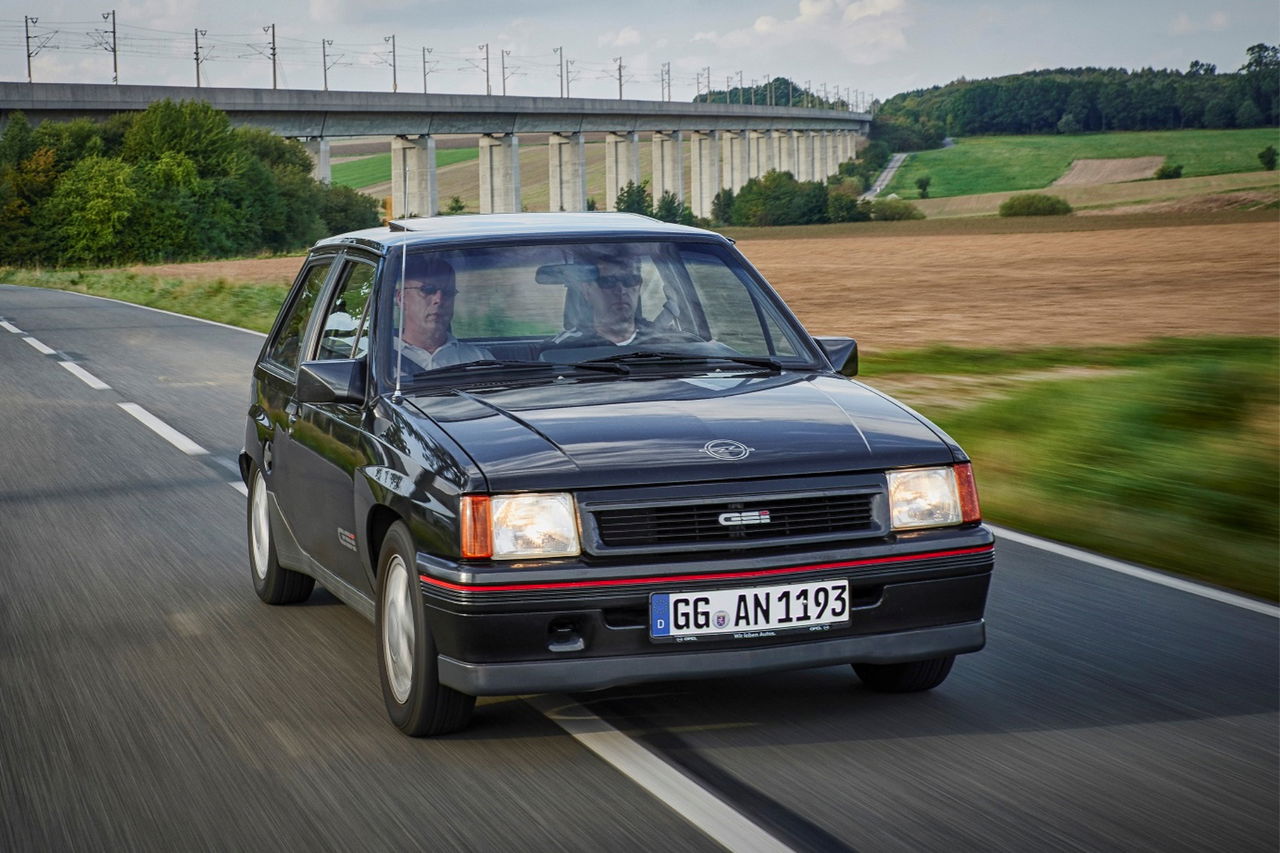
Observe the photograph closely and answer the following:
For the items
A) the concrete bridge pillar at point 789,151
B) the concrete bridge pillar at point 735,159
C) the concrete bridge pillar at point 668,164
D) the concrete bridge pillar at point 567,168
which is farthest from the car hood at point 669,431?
the concrete bridge pillar at point 789,151

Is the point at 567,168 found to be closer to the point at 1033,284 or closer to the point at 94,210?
the point at 94,210

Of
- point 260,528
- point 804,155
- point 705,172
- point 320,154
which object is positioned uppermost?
point 804,155

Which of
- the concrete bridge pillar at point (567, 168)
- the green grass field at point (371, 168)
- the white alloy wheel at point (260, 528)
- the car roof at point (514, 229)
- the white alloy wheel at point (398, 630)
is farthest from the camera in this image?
the green grass field at point (371, 168)

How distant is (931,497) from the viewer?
4941 millimetres

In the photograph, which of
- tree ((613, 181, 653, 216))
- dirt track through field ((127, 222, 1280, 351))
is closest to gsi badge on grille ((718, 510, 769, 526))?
dirt track through field ((127, 222, 1280, 351))

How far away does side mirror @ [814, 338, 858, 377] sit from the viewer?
239 inches

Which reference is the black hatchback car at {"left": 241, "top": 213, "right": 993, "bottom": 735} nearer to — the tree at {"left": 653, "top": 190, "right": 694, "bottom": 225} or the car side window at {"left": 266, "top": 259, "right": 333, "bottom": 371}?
the car side window at {"left": 266, "top": 259, "right": 333, "bottom": 371}

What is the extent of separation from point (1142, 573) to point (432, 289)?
3.65 meters

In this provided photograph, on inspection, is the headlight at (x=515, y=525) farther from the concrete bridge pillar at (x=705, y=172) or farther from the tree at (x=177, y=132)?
the concrete bridge pillar at (x=705, y=172)

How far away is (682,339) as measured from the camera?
601 cm

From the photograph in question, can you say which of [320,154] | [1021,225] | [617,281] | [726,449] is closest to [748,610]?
[726,449]

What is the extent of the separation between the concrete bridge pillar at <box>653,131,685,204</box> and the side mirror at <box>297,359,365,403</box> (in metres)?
115

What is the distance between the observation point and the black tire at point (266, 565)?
6.95 metres

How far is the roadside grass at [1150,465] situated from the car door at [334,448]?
404cm
